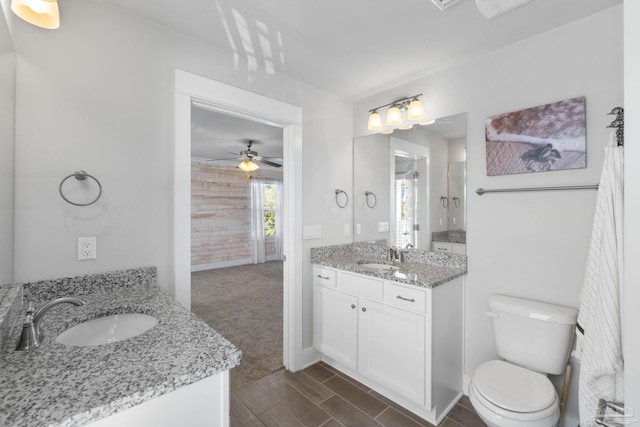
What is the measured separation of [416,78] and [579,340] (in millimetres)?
2048

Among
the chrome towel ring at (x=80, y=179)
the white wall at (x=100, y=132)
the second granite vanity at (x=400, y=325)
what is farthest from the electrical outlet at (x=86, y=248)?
the second granite vanity at (x=400, y=325)

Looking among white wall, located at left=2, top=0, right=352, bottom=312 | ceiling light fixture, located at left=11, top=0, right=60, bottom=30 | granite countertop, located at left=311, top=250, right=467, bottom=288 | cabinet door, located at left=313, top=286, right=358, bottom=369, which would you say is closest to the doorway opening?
cabinet door, located at left=313, top=286, right=358, bottom=369

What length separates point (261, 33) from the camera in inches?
73.0

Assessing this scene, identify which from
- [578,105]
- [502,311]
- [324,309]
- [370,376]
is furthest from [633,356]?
[324,309]

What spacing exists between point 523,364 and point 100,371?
2.07m

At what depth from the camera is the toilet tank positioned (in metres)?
1.62

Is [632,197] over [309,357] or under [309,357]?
over

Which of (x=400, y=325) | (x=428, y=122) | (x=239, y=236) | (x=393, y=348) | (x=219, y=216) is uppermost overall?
(x=428, y=122)

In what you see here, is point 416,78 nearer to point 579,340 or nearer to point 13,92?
point 579,340

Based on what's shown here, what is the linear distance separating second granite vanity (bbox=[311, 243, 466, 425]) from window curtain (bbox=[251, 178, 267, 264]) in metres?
4.79

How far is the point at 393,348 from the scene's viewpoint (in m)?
1.98

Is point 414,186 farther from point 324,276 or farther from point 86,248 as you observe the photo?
point 86,248

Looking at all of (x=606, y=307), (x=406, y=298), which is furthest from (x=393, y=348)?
(x=606, y=307)

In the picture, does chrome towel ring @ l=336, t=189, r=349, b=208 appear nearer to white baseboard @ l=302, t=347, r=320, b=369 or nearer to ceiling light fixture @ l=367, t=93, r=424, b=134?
ceiling light fixture @ l=367, t=93, r=424, b=134
